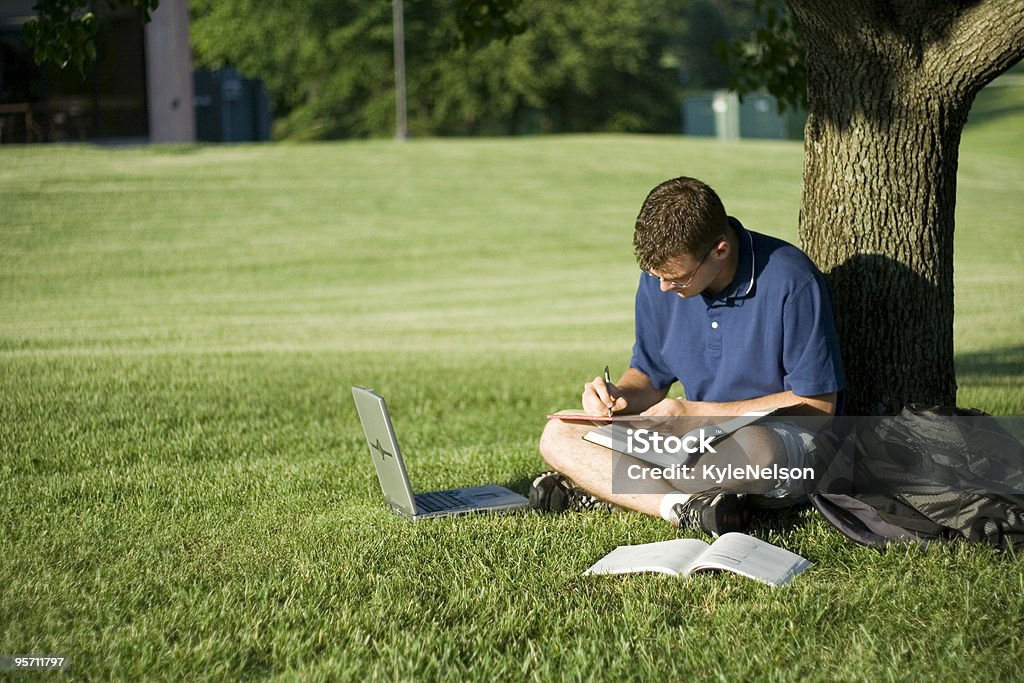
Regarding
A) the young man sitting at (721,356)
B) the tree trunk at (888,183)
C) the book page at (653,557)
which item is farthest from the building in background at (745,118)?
the book page at (653,557)

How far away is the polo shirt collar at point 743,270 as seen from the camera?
4.54 m

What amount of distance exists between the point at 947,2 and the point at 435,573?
3.34m

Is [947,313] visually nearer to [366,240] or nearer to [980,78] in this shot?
[980,78]

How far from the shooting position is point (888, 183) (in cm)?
532

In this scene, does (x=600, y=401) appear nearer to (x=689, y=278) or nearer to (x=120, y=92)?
(x=689, y=278)

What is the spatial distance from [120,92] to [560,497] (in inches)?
1059

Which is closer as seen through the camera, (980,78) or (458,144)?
(980,78)

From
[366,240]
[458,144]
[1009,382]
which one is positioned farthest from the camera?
[458,144]

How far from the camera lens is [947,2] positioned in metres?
5.09

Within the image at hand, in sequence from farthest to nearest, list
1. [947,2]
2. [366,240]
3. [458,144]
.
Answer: [458,144], [366,240], [947,2]

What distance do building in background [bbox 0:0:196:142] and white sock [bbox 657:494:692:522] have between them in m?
23.0

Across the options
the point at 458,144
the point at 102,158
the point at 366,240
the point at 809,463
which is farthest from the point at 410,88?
the point at 809,463

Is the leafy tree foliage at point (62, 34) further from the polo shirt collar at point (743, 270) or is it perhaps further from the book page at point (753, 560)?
the book page at point (753, 560)

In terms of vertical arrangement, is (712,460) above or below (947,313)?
below
